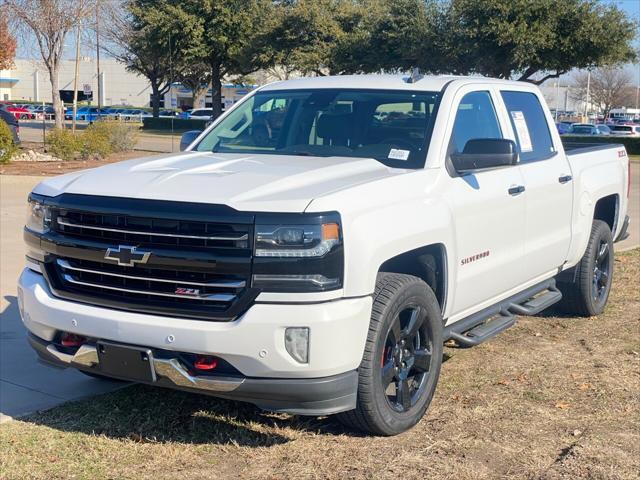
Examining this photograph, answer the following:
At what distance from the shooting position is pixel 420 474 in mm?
4262

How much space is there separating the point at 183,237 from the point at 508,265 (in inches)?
100

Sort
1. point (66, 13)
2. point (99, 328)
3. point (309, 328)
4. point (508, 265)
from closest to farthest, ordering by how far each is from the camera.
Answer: point (309, 328) → point (99, 328) → point (508, 265) → point (66, 13)

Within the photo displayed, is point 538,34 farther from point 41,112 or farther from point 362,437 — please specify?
point 41,112

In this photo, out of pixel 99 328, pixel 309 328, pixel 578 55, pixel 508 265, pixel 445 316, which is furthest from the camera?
pixel 578 55

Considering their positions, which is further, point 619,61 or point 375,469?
point 619,61

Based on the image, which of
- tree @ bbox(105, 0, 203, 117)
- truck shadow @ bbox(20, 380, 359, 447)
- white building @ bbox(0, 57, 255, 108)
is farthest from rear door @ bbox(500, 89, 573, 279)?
white building @ bbox(0, 57, 255, 108)

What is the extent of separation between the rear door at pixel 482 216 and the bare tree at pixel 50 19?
20702 millimetres

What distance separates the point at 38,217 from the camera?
4.60 metres

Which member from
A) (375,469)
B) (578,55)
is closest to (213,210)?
(375,469)

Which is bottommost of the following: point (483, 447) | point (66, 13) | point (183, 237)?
point (483, 447)

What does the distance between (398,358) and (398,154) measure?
4.12 ft

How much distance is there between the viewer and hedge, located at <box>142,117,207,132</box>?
5491 centimetres

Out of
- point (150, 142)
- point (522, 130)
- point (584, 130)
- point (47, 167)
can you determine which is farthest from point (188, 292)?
point (584, 130)

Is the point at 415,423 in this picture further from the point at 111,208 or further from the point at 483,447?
the point at 111,208
